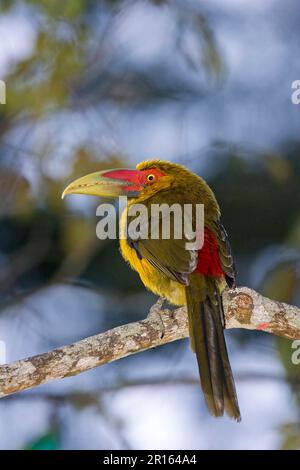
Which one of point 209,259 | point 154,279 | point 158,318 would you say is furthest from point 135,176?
point 158,318

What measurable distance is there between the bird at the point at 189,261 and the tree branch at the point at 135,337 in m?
0.09

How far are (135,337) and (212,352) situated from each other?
0.35m

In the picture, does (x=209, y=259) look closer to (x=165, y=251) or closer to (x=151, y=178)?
(x=165, y=251)

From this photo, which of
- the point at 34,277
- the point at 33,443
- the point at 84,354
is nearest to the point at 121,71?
the point at 34,277

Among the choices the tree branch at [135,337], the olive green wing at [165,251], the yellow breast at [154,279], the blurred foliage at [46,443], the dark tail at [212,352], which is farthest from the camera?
the blurred foliage at [46,443]

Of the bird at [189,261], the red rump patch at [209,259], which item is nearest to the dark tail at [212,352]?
the bird at [189,261]

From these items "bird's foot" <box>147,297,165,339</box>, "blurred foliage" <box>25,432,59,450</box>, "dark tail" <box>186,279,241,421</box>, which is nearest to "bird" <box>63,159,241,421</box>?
"dark tail" <box>186,279,241,421</box>

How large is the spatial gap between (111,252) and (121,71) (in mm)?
1413

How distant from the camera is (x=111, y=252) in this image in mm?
8016

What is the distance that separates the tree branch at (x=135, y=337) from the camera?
4.10 meters

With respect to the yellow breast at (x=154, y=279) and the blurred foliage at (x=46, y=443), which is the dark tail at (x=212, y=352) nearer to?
the yellow breast at (x=154, y=279)

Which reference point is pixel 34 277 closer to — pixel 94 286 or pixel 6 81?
pixel 94 286

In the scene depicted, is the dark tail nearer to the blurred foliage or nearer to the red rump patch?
the red rump patch

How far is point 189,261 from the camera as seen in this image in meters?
4.56
